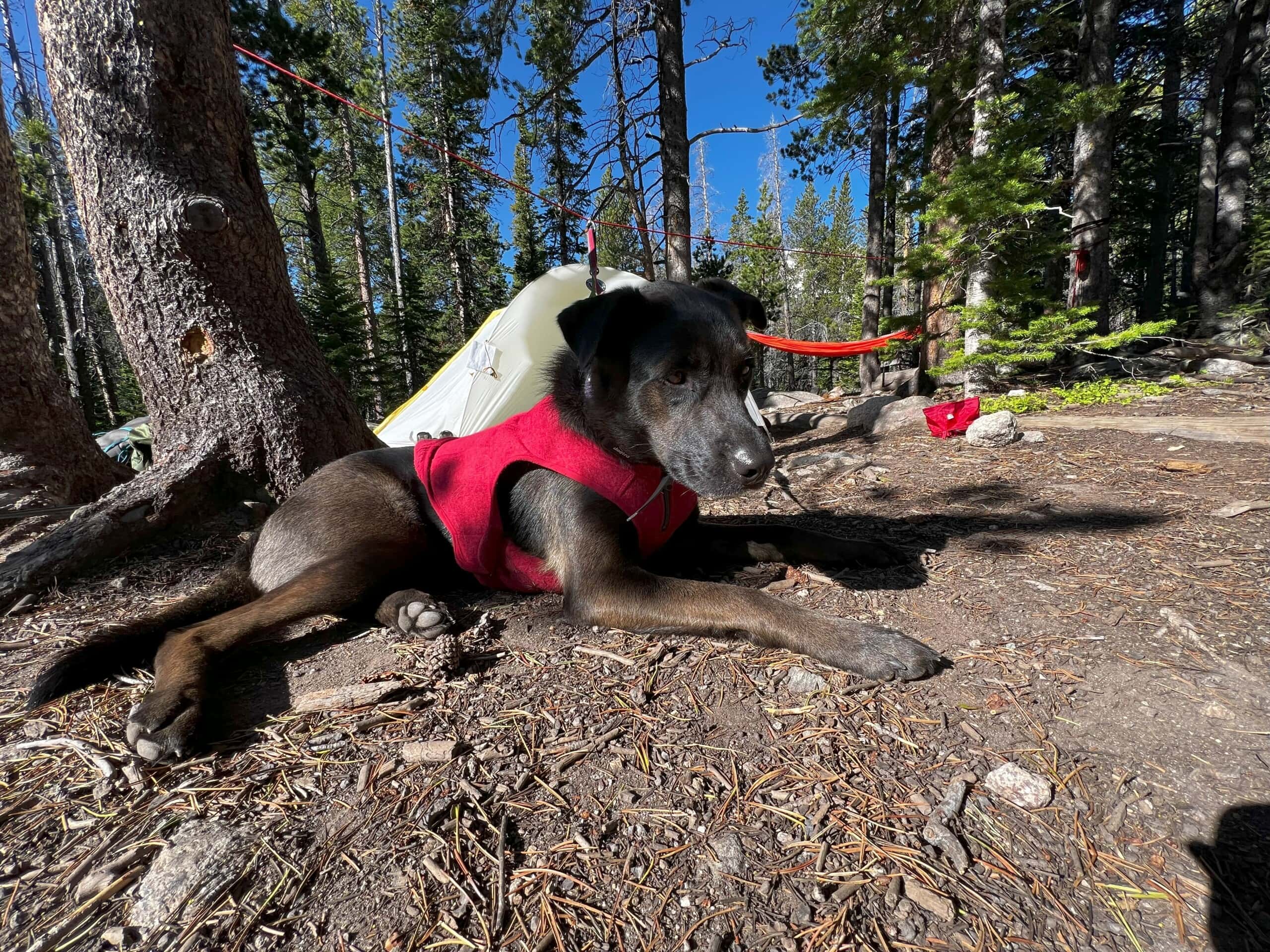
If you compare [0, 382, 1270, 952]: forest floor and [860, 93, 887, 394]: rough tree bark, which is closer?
[0, 382, 1270, 952]: forest floor

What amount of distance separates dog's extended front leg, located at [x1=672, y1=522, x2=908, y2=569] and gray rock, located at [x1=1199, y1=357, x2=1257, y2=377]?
29.7ft

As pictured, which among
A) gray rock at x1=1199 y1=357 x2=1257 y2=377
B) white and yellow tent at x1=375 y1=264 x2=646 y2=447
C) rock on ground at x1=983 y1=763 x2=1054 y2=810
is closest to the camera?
rock on ground at x1=983 y1=763 x2=1054 y2=810

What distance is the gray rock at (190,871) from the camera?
3.92 feet

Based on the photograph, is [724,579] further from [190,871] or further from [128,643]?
[128,643]

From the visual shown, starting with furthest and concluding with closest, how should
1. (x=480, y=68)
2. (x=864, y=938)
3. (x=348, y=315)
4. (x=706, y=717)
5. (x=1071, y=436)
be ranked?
(x=348, y=315) < (x=480, y=68) < (x=1071, y=436) < (x=706, y=717) < (x=864, y=938)

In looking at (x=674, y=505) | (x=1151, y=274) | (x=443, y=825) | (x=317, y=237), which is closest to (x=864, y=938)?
(x=443, y=825)

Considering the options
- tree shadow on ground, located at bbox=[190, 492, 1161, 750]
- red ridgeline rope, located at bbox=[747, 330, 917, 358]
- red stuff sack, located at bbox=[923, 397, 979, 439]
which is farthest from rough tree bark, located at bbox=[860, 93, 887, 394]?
tree shadow on ground, located at bbox=[190, 492, 1161, 750]

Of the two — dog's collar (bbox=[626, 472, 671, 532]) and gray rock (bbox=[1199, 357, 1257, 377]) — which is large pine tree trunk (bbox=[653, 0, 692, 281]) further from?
gray rock (bbox=[1199, 357, 1257, 377])

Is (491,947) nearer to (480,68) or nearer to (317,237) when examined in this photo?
(480,68)

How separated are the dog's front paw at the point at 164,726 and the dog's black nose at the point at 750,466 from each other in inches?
83.7

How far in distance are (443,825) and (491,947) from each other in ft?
1.13

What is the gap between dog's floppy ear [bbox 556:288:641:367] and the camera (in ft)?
8.27

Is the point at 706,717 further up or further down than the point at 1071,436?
further down

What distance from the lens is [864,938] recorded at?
111 cm
